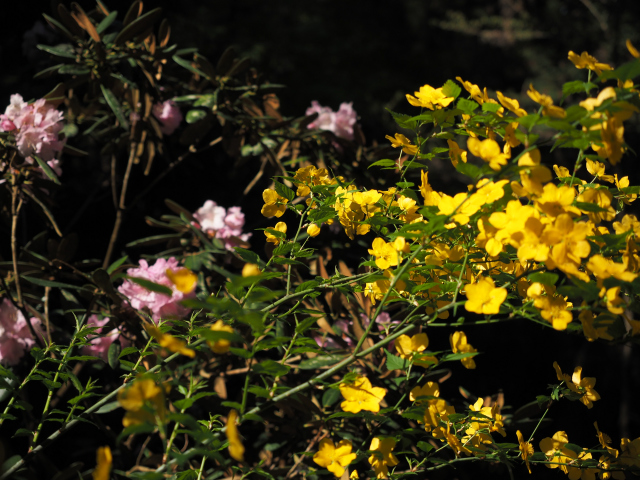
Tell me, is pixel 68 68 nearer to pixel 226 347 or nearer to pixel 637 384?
pixel 226 347

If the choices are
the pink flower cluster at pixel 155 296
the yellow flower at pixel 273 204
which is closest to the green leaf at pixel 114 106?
the pink flower cluster at pixel 155 296

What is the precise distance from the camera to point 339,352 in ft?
3.14

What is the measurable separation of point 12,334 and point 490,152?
1.11 m

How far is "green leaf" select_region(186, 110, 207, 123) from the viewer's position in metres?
1.40

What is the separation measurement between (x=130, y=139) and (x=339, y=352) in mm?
904

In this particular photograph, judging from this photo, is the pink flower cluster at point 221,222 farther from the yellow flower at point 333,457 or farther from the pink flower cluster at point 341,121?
the yellow flower at point 333,457

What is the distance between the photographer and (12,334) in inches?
45.5

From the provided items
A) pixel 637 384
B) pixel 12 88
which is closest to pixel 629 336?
pixel 12 88

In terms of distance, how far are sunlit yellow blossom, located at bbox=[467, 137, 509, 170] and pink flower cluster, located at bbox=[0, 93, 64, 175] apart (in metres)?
1.02

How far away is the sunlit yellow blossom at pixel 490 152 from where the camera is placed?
0.61m

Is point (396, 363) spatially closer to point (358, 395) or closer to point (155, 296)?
point (358, 395)

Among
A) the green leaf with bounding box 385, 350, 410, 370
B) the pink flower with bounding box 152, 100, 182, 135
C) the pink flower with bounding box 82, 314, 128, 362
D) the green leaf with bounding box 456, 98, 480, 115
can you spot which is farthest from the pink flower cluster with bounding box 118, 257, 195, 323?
the green leaf with bounding box 456, 98, 480, 115

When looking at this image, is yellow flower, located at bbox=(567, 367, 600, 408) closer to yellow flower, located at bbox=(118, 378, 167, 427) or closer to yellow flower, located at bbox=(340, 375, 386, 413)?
yellow flower, located at bbox=(340, 375, 386, 413)

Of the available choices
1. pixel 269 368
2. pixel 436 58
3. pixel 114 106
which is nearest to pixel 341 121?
pixel 114 106
